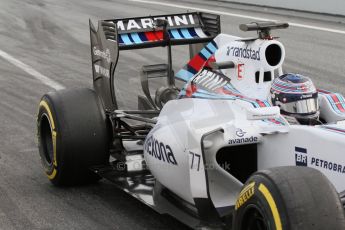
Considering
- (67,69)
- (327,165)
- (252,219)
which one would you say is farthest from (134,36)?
(67,69)

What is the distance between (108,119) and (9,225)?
139 centimetres

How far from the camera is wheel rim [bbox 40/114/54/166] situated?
7617 mm

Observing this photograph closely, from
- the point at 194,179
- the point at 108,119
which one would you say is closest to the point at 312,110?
the point at 194,179

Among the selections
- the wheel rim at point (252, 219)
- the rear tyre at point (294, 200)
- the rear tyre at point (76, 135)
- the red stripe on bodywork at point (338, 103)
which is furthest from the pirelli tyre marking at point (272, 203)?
the rear tyre at point (76, 135)

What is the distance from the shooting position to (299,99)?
5648mm

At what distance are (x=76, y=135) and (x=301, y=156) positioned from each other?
245cm

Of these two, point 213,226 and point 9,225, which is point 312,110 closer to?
point 213,226

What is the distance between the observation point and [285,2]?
19.4m

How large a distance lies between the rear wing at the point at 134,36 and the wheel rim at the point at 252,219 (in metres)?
2.95

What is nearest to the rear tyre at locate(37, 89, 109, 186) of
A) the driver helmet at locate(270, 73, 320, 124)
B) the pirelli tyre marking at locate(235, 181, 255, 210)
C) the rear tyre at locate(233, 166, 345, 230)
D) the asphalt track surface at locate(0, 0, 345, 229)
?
the asphalt track surface at locate(0, 0, 345, 229)

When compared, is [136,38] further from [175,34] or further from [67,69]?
[67,69]

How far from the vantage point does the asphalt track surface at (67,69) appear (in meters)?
6.72

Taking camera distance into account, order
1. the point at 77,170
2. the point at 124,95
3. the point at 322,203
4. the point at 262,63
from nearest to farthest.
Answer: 1. the point at 322,203
2. the point at 262,63
3. the point at 77,170
4. the point at 124,95

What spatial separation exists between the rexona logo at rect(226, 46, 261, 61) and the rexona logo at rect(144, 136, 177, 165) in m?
0.97
